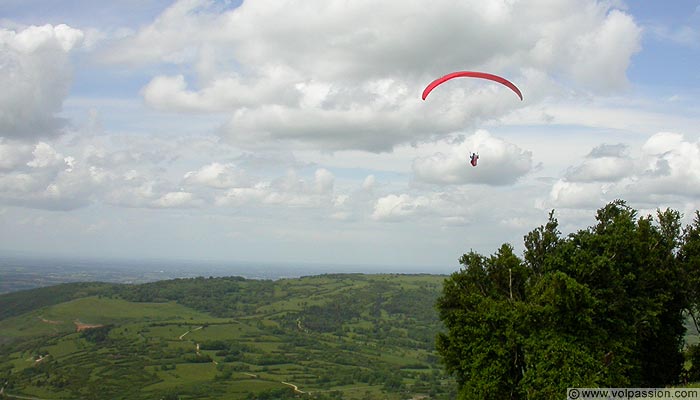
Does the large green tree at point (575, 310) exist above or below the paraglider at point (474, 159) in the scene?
below

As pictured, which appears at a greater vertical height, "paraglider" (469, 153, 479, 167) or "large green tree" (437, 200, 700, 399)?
"paraglider" (469, 153, 479, 167)

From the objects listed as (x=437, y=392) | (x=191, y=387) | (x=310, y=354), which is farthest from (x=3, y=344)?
(x=437, y=392)

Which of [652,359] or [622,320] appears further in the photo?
[652,359]

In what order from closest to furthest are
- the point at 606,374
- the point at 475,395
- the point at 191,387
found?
the point at 606,374 → the point at 475,395 → the point at 191,387

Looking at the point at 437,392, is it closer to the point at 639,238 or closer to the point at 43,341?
the point at 639,238

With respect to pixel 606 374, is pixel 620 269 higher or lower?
higher

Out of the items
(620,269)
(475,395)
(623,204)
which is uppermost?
(623,204)

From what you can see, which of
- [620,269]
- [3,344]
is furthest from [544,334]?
[3,344]

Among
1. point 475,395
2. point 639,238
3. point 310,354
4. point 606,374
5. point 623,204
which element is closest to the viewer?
point 606,374
